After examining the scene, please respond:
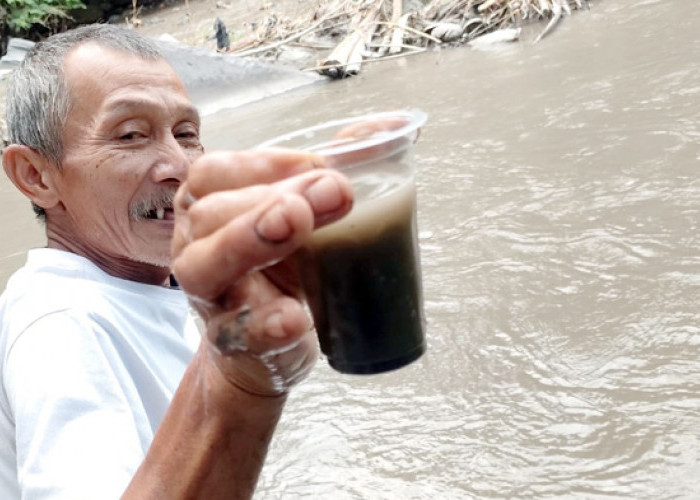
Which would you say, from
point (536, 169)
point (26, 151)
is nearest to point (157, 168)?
point (26, 151)

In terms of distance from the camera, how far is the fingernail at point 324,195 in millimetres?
866

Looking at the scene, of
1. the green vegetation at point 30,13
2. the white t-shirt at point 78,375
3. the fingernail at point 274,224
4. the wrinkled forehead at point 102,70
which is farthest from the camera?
the green vegetation at point 30,13

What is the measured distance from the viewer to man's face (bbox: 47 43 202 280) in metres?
1.78

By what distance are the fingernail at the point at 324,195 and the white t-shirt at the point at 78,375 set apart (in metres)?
0.62

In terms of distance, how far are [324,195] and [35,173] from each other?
4.04 ft

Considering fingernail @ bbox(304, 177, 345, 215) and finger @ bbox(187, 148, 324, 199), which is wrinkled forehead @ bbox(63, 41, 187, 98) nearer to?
finger @ bbox(187, 148, 324, 199)

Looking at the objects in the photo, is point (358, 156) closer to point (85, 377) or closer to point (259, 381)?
point (259, 381)

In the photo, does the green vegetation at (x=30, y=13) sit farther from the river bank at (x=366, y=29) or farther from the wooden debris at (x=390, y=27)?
the wooden debris at (x=390, y=27)

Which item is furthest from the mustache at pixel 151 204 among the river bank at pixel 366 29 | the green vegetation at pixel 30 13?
the green vegetation at pixel 30 13

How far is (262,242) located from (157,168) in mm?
1027

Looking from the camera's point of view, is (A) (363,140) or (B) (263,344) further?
(A) (363,140)

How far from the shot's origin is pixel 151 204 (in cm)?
179

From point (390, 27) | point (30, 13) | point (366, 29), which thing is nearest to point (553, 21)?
point (390, 27)

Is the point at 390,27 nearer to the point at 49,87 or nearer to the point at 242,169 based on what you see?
the point at 49,87
